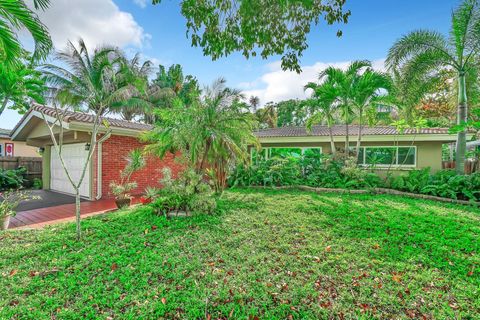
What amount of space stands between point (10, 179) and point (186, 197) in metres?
11.0

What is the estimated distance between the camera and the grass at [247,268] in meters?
2.90

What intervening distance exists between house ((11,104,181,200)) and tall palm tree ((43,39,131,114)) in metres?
3.11

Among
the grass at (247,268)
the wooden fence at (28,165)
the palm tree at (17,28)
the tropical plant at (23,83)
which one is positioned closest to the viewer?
the grass at (247,268)

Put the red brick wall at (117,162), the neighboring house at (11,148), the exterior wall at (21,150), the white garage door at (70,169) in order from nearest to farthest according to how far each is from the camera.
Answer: the red brick wall at (117,162), the white garage door at (70,169), the neighboring house at (11,148), the exterior wall at (21,150)

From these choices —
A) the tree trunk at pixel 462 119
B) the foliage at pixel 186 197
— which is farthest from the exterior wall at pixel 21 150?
the tree trunk at pixel 462 119

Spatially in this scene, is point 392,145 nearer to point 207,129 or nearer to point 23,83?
point 207,129

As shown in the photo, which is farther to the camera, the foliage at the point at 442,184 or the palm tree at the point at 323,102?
the palm tree at the point at 323,102

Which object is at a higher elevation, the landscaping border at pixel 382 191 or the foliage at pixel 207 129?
the foliage at pixel 207 129

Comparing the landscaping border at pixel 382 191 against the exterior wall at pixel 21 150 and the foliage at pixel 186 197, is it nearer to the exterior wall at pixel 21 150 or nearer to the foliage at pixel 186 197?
the foliage at pixel 186 197

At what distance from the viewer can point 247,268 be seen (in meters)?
3.72

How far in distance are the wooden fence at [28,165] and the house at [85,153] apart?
123 cm

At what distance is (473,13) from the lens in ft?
27.2

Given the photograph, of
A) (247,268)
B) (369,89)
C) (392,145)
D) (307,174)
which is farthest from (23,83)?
(392,145)

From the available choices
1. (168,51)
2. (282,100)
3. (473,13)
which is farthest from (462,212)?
(282,100)
